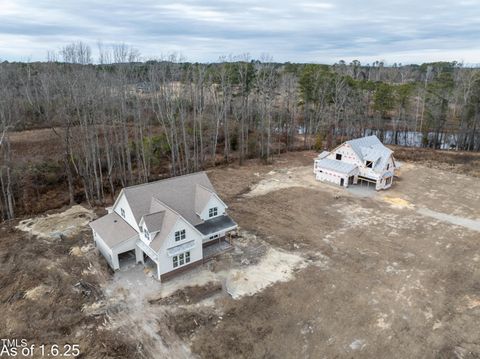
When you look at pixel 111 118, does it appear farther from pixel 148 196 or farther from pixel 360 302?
pixel 360 302

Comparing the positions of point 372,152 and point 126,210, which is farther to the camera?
point 372,152

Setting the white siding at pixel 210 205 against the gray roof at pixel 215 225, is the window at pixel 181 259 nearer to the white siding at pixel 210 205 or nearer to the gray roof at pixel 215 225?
the gray roof at pixel 215 225

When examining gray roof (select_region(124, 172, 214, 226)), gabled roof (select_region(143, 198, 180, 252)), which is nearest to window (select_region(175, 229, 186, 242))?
gabled roof (select_region(143, 198, 180, 252))

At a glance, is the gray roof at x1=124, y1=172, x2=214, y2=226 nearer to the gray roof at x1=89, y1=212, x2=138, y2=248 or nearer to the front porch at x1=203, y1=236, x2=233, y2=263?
the gray roof at x1=89, y1=212, x2=138, y2=248

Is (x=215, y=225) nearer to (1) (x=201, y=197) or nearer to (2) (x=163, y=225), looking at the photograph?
(1) (x=201, y=197)

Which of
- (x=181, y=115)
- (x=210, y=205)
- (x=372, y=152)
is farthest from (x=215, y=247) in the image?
(x=372, y=152)
